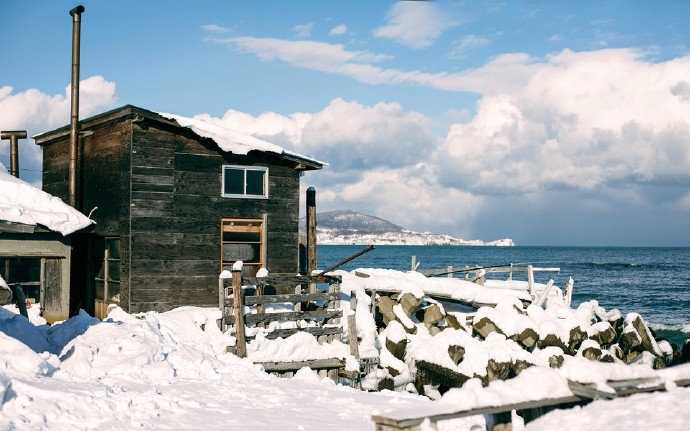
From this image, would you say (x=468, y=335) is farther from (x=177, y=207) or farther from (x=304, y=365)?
(x=177, y=207)

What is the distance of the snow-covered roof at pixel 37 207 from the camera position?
18.2 meters

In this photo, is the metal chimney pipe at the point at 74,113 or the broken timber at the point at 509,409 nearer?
the broken timber at the point at 509,409

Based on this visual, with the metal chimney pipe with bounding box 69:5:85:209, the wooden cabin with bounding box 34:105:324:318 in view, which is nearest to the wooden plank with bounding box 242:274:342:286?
the wooden cabin with bounding box 34:105:324:318

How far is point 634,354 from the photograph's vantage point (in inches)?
947

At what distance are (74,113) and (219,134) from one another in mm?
5704

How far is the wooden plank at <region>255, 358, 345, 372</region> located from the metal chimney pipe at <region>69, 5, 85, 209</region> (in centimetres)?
971

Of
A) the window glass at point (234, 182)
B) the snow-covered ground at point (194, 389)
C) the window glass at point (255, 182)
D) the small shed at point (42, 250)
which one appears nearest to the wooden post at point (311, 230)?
the window glass at point (255, 182)

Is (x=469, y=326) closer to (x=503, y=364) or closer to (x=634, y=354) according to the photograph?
(x=503, y=364)

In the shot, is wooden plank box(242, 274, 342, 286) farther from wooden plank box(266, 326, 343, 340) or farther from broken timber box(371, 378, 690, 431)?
broken timber box(371, 378, 690, 431)

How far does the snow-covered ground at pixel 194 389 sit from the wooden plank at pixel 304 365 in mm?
346

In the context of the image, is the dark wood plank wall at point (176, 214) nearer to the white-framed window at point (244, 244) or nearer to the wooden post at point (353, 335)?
the white-framed window at point (244, 244)

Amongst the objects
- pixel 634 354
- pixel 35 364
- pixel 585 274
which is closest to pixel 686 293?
pixel 585 274

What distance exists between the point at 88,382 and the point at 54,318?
7.72m

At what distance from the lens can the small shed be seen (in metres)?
18.9
